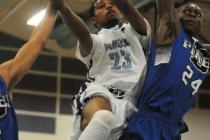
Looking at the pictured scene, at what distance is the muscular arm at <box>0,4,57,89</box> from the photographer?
357cm

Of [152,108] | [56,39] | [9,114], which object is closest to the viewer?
[9,114]

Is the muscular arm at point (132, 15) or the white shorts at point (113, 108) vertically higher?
the muscular arm at point (132, 15)

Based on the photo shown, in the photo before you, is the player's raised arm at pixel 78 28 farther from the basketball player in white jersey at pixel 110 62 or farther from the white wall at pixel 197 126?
the white wall at pixel 197 126

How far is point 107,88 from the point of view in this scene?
14.0ft

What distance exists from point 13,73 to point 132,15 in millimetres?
1037

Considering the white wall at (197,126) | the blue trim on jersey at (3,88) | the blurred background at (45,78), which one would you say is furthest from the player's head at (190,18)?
the white wall at (197,126)

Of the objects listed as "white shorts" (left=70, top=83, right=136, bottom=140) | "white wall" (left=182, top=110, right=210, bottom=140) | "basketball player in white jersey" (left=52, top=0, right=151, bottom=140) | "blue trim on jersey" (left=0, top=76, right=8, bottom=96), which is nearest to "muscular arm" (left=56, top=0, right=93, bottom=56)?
"basketball player in white jersey" (left=52, top=0, right=151, bottom=140)

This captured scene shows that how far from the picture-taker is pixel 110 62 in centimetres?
438

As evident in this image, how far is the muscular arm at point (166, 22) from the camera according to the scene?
13.0ft

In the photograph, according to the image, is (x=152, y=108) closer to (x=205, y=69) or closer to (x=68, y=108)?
(x=205, y=69)

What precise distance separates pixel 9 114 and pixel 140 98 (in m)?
1.06

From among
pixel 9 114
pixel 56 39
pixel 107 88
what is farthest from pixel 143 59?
pixel 56 39

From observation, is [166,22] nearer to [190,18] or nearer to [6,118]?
[190,18]

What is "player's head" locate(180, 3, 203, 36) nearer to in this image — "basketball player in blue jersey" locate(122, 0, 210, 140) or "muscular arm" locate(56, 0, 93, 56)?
"basketball player in blue jersey" locate(122, 0, 210, 140)
